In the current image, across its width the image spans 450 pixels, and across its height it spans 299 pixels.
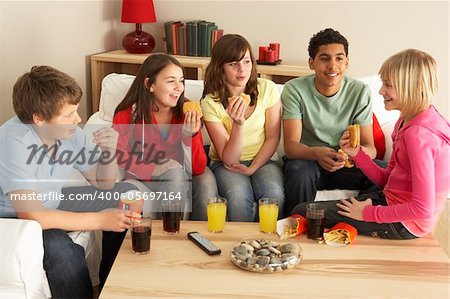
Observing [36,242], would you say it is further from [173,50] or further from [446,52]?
[446,52]

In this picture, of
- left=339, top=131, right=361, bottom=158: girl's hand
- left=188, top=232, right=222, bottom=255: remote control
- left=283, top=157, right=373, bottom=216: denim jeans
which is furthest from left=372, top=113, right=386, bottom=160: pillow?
left=188, top=232, right=222, bottom=255: remote control

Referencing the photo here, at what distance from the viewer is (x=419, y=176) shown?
7.68 feet

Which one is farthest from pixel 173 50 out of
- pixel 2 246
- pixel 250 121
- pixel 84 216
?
pixel 2 246

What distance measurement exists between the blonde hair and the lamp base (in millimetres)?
2411

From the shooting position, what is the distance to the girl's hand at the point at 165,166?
115 inches

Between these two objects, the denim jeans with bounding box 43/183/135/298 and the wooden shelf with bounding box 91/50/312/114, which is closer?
the denim jeans with bounding box 43/183/135/298

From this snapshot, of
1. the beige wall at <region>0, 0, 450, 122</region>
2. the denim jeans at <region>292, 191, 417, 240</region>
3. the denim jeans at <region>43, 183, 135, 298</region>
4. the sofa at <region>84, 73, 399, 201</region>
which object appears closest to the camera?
the denim jeans at <region>43, 183, 135, 298</region>

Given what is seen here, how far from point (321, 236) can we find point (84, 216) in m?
0.85

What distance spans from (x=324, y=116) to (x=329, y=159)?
9.3 inches

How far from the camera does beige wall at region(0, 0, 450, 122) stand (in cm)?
405

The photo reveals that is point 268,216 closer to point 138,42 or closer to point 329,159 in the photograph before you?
point 329,159

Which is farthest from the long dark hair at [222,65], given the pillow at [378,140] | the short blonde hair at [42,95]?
the short blonde hair at [42,95]

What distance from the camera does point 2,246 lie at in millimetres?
2178

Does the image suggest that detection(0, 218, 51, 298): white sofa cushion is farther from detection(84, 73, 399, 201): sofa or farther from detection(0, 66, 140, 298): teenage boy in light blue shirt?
detection(84, 73, 399, 201): sofa
